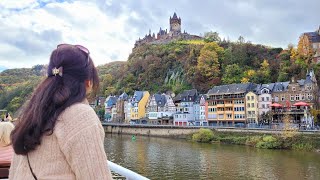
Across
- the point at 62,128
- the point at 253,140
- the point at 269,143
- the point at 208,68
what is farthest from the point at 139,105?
the point at 62,128

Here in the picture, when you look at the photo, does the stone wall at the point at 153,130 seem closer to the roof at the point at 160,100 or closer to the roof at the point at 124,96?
the roof at the point at 160,100

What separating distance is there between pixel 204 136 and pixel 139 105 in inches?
1200

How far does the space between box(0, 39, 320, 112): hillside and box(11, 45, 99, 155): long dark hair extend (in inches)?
2233

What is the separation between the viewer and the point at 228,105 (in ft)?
190

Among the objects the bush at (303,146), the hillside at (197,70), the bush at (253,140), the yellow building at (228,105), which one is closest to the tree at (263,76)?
the hillside at (197,70)

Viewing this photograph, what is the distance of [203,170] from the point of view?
79.0 feet

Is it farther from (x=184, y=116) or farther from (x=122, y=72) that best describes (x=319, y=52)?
(x=122, y=72)

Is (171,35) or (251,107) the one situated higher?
(171,35)

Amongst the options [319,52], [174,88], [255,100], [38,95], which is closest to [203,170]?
[38,95]

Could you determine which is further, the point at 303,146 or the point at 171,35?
the point at 171,35

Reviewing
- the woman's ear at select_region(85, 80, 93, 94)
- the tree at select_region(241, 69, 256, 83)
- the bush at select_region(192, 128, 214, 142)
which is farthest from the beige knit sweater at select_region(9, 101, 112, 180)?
the tree at select_region(241, 69, 256, 83)

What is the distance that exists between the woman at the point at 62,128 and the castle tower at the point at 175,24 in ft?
416

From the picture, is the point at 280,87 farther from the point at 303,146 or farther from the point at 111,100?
the point at 111,100

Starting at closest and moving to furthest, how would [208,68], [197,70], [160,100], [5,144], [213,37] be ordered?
[5,144]
[160,100]
[208,68]
[197,70]
[213,37]
